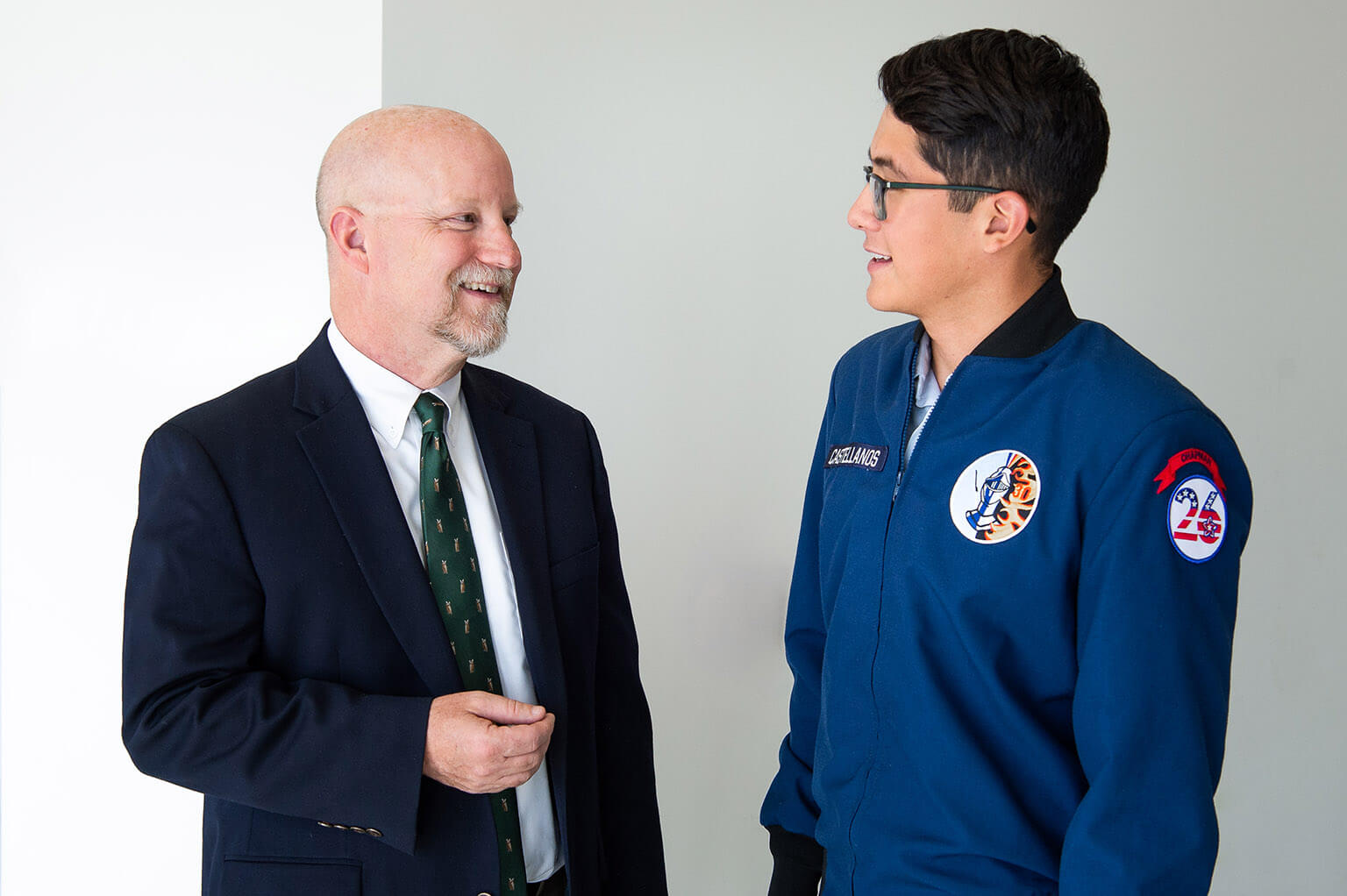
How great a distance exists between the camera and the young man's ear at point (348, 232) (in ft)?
5.74

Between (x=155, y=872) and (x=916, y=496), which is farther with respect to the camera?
(x=155, y=872)

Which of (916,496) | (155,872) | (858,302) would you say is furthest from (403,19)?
(155,872)

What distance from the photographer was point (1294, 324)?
3.03 m

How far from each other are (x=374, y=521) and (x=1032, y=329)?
0.98 m

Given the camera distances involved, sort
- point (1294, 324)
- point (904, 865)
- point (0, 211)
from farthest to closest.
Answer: point (1294, 324) < point (0, 211) < point (904, 865)

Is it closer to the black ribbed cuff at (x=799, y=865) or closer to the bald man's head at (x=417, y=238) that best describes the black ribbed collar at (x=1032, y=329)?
the bald man's head at (x=417, y=238)

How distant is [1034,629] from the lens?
5.16ft

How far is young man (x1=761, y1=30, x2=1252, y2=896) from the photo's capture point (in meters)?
1.48

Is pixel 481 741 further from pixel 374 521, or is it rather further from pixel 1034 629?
pixel 1034 629

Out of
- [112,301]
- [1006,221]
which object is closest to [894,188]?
[1006,221]

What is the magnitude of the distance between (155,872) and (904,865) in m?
2.08

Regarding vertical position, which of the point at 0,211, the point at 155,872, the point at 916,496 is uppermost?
the point at 0,211

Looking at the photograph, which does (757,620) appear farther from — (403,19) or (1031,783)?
(403,19)

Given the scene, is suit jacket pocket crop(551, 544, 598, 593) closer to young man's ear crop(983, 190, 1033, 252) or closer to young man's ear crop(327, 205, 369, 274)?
young man's ear crop(327, 205, 369, 274)
